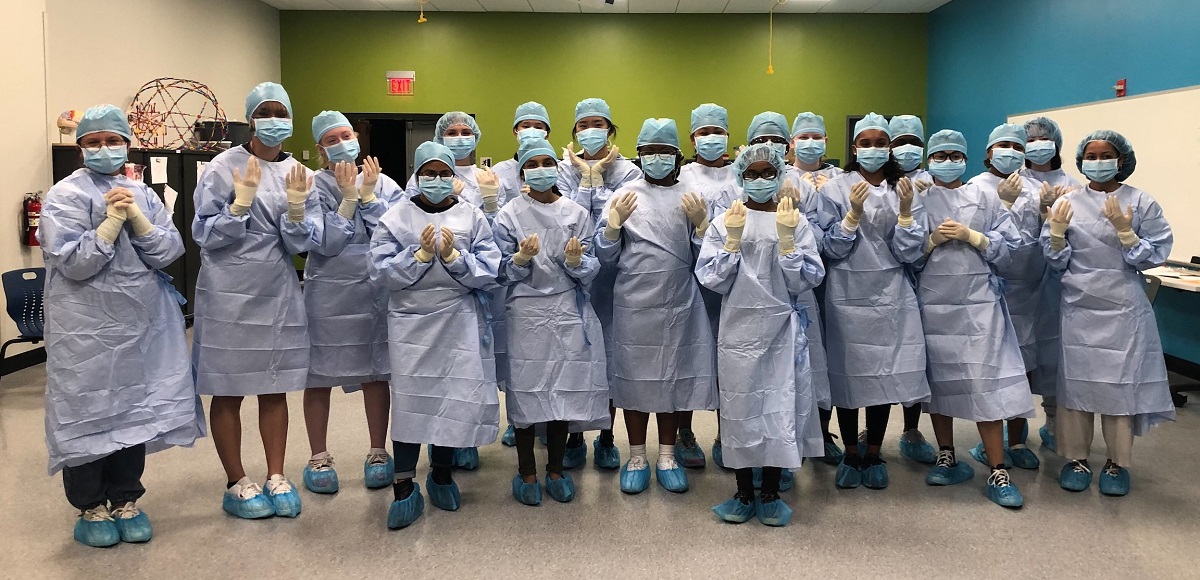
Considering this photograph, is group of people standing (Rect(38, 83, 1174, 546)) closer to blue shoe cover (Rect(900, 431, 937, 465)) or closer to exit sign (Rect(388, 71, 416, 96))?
blue shoe cover (Rect(900, 431, 937, 465))

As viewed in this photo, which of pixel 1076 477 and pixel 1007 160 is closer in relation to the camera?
pixel 1076 477

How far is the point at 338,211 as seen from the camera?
3.38 m

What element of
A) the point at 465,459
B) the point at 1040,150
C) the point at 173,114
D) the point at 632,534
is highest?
the point at 173,114

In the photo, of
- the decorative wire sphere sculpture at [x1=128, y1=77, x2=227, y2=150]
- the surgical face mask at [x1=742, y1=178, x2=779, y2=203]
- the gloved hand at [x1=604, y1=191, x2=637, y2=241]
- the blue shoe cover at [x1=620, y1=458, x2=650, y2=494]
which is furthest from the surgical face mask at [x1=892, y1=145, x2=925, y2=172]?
the decorative wire sphere sculpture at [x1=128, y1=77, x2=227, y2=150]

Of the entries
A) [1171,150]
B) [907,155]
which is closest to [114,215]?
[907,155]

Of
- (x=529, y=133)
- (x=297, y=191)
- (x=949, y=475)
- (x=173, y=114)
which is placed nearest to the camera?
(x=297, y=191)

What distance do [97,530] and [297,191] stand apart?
52.4 inches

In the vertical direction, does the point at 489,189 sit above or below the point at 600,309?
above

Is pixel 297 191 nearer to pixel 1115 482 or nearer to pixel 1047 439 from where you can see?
pixel 1115 482

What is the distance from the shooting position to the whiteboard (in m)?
5.19

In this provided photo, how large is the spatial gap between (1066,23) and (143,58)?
7.20m

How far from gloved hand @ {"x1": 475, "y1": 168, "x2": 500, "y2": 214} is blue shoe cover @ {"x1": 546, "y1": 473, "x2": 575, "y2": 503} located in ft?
3.84

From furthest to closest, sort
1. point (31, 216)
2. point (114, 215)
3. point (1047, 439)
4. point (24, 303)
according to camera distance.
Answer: point (31, 216), point (24, 303), point (1047, 439), point (114, 215)

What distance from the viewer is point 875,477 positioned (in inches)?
142
